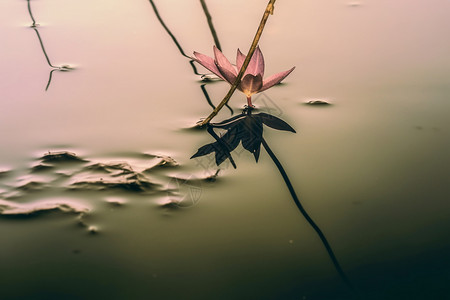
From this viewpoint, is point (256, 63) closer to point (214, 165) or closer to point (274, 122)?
point (274, 122)

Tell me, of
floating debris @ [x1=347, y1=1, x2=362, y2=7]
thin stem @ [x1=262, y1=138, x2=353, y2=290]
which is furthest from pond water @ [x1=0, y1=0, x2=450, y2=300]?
floating debris @ [x1=347, y1=1, x2=362, y2=7]

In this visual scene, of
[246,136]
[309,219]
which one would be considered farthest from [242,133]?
[309,219]

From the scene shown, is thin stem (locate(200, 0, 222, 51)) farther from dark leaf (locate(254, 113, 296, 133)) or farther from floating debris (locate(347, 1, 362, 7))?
floating debris (locate(347, 1, 362, 7))

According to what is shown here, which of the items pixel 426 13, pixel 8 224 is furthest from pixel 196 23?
pixel 8 224

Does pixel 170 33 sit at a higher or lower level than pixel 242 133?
higher

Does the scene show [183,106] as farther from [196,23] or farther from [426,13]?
[426,13]

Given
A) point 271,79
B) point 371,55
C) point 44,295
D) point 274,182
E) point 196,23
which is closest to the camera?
point 44,295

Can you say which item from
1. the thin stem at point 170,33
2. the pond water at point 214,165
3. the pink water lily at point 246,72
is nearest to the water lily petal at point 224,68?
the pink water lily at point 246,72

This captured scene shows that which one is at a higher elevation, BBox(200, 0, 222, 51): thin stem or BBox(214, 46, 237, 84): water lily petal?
BBox(200, 0, 222, 51): thin stem
